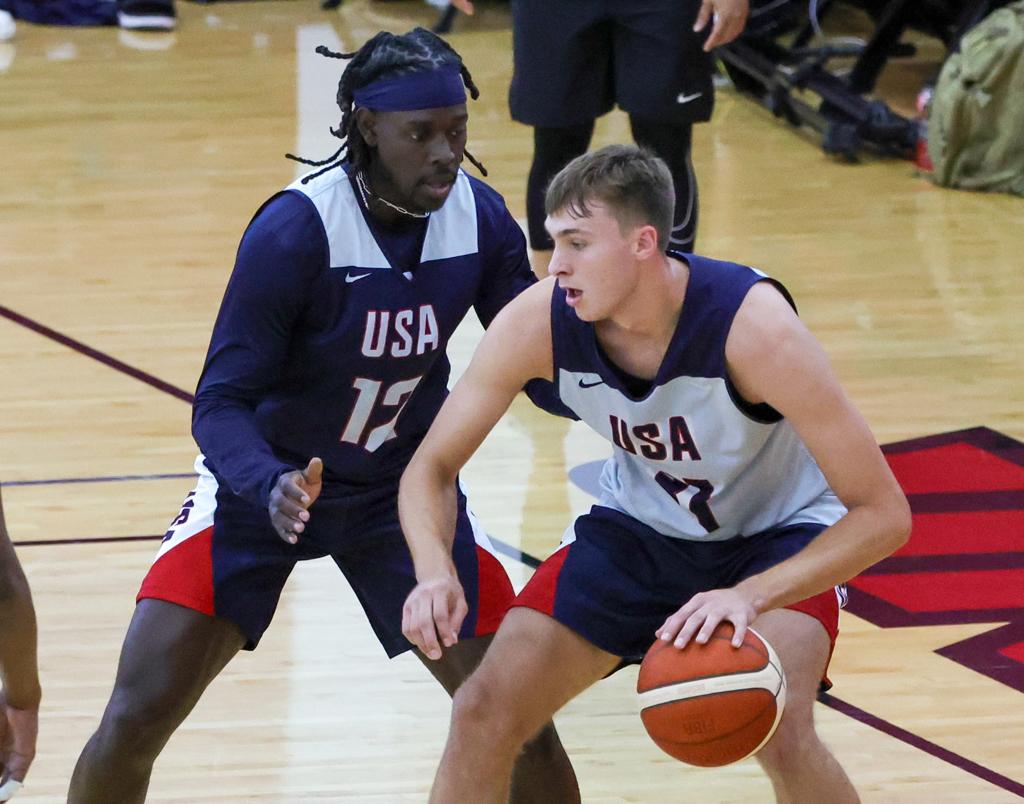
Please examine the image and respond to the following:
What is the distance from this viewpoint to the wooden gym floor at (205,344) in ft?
13.3

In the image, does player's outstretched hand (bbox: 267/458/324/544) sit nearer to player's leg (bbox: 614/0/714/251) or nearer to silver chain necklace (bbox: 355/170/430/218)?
silver chain necklace (bbox: 355/170/430/218)

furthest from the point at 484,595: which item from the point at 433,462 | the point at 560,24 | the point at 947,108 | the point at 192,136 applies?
the point at 192,136

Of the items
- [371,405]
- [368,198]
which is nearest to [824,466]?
[371,405]

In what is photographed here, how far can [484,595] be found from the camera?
3422 millimetres

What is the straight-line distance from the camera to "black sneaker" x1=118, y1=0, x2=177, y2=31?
11555mm

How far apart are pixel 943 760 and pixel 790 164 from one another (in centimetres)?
535

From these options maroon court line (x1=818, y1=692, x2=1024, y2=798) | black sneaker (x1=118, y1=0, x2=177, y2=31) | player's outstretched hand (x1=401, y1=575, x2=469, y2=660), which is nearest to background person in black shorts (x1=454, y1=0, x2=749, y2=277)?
maroon court line (x1=818, y1=692, x2=1024, y2=798)

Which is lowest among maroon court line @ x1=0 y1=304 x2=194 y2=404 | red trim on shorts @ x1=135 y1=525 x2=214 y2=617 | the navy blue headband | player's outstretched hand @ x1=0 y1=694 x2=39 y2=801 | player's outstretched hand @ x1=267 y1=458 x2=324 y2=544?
maroon court line @ x1=0 y1=304 x2=194 y2=404

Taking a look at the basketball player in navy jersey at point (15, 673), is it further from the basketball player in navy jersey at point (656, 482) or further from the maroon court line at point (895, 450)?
the maroon court line at point (895, 450)

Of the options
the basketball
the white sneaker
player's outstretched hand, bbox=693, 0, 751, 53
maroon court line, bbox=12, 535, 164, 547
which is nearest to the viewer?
the basketball

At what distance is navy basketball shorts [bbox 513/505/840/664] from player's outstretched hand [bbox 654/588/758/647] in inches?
11.1

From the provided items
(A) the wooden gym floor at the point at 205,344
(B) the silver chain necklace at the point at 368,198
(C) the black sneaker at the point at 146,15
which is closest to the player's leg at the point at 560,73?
(A) the wooden gym floor at the point at 205,344

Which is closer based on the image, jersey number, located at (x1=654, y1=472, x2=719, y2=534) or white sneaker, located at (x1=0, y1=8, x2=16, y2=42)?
jersey number, located at (x1=654, y1=472, x2=719, y2=534)

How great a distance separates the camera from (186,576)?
329 cm
